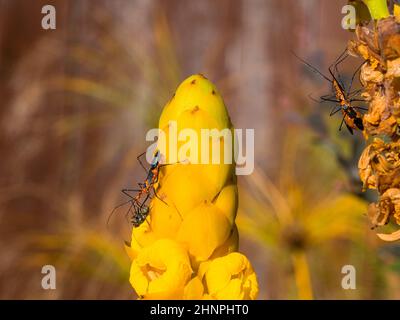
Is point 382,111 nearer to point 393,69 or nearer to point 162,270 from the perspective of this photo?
point 393,69

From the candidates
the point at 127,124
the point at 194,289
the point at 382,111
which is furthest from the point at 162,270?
the point at 127,124

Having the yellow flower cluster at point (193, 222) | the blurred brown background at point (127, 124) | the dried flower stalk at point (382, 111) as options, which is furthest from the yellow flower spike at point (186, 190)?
the blurred brown background at point (127, 124)

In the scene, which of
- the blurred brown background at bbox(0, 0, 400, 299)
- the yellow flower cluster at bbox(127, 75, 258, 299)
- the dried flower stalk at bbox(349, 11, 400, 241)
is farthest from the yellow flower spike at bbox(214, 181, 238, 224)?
the blurred brown background at bbox(0, 0, 400, 299)

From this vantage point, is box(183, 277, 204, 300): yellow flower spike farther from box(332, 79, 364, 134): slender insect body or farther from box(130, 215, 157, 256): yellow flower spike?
box(332, 79, 364, 134): slender insect body

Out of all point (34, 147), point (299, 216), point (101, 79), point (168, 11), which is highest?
point (168, 11)
